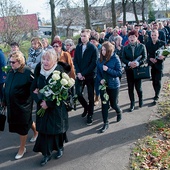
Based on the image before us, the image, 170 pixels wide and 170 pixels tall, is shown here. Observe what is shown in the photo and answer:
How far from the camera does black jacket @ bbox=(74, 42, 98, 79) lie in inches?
217

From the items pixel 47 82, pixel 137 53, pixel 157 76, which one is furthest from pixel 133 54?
pixel 47 82

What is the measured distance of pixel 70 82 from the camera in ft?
12.4

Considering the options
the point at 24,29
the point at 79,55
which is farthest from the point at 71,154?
the point at 24,29

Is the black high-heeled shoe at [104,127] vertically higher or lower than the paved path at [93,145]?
higher

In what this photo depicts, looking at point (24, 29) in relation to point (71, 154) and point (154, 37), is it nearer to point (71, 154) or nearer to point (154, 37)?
point (154, 37)

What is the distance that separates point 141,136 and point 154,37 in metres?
3.01

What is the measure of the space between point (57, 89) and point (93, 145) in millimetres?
1614

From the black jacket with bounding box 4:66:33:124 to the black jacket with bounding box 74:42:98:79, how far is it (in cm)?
162

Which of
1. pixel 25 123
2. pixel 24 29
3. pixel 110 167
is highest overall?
pixel 24 29

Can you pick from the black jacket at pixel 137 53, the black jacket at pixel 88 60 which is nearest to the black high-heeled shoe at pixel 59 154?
the black jacket at pixel 88 60

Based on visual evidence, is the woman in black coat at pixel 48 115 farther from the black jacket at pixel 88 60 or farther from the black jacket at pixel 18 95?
the black jacket at pixel 88 60

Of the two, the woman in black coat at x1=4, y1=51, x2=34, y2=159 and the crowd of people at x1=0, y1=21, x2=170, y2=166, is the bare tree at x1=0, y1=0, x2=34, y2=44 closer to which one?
the crowd of people at x1=0, y1=21, x2=170, y2=166

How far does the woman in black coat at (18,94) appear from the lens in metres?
4.17

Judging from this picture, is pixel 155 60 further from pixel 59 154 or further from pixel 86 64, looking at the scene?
pixel 59 154
